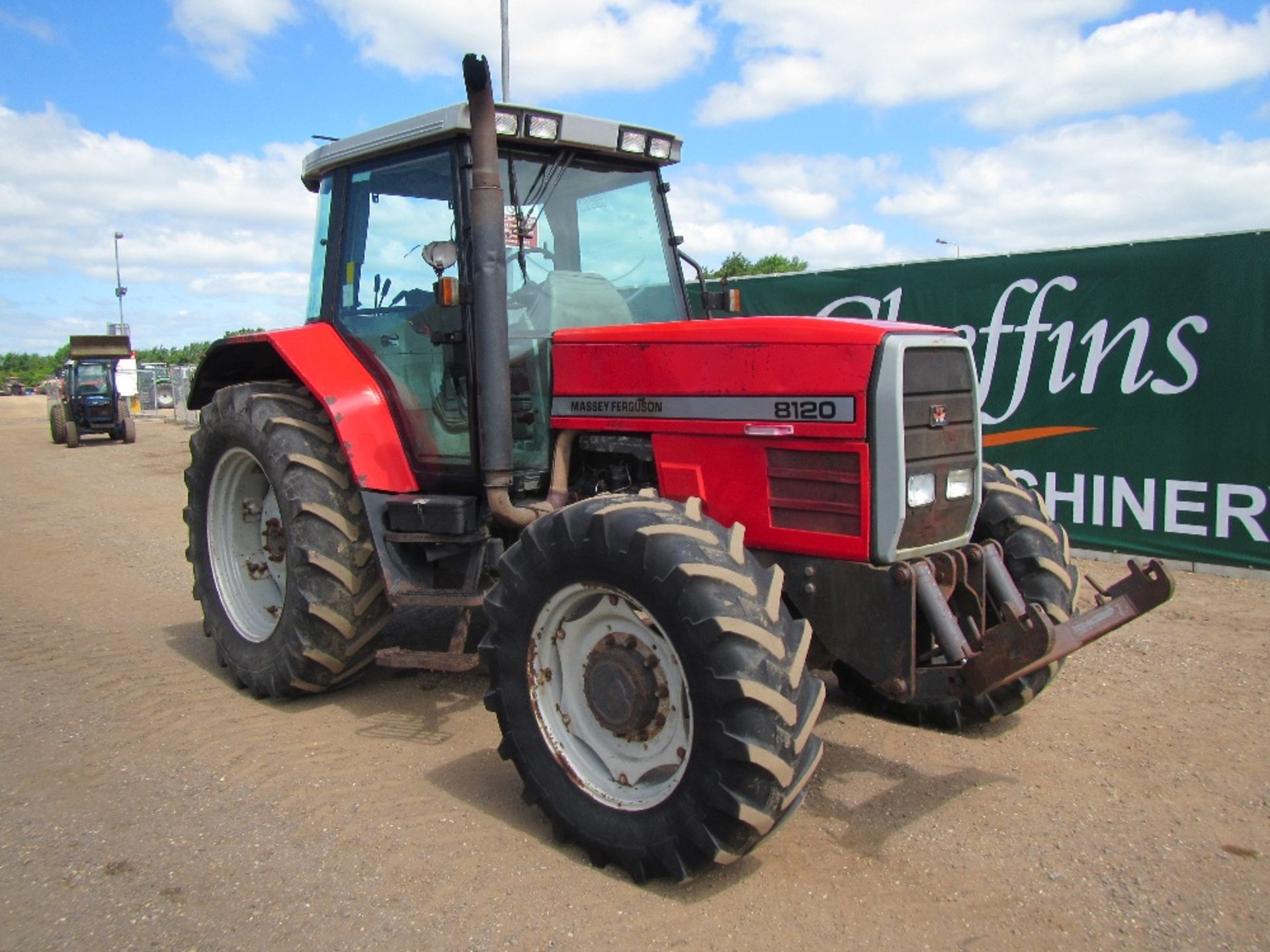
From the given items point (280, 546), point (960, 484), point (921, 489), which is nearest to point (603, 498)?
point (921, 489)

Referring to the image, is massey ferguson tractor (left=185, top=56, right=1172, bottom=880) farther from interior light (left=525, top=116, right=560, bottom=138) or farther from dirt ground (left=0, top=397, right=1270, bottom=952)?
dirt ground (left=0, top=397, right=1270, bottom=952)

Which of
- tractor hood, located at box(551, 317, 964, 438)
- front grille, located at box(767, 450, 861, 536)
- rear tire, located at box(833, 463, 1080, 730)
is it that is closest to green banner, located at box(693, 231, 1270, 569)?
rear tire, located at box(833, 463, 1080, 730)

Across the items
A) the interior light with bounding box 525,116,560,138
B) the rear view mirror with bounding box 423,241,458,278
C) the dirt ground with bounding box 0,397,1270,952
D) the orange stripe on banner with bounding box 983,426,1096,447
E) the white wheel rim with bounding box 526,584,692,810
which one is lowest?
the dirt ground with bounding box 0,397,1270,952

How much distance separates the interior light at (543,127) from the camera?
4449 millimetres

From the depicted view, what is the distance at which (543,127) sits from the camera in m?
4.49

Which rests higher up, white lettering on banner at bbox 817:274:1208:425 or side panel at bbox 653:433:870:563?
white lettering on banner at bbox 817:274:1208:425

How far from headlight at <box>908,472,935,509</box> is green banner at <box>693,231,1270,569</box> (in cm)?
434

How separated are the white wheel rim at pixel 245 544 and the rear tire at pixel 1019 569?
334cm

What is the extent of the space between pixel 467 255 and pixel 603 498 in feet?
5.22

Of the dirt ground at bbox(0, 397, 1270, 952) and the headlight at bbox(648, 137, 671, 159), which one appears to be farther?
the headlight at bbox(648, 137, 671, 159)

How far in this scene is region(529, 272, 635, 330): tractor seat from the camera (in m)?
4.59

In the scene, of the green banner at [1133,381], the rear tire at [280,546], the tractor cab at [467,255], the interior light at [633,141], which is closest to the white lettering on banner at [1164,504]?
the green banner at [1133,381]

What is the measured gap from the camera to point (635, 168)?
5078mm

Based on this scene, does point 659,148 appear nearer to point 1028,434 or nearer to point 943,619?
point 943,619
